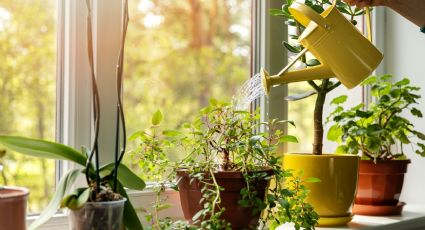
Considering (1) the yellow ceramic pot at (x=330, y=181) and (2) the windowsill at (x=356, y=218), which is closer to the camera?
(2) the windowsill at (x=356, y=218)

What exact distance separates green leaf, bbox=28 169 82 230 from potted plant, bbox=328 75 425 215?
862mm

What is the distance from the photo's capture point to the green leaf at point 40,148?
1.00 meters

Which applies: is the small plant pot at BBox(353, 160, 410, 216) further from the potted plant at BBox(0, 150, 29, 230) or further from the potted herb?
the potted plant at BBox(0, 150, 29, 230)

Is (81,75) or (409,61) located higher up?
(409,61)

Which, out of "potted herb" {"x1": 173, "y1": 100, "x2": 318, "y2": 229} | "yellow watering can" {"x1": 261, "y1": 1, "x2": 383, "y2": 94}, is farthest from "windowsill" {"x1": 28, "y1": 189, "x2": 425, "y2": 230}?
"yellow watering can" {"x1": 261, "y1": 1, "x2": 383, "y2": 94}

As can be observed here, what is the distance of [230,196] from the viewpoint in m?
1.20

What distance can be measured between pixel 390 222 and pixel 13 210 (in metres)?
1.04

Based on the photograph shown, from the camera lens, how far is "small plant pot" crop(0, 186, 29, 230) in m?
0.89

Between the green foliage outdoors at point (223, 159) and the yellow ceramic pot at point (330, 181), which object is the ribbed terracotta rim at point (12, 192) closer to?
the green foliage outdoors at point (223, 159)

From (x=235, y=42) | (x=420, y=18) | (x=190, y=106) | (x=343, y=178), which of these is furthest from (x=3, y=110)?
(x=420, y=18)

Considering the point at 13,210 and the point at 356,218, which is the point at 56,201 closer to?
the point at 13,210

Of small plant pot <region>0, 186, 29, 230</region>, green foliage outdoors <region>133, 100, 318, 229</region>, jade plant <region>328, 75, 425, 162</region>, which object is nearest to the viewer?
small plant pot <region>0, 186, 29, 230</region>

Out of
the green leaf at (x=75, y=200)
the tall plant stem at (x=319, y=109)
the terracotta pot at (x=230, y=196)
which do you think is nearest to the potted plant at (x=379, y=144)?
the tall plant stem at (x=319, y=109)

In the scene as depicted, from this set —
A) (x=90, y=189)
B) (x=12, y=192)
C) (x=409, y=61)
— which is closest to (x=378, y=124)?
(x=409, y=61)
